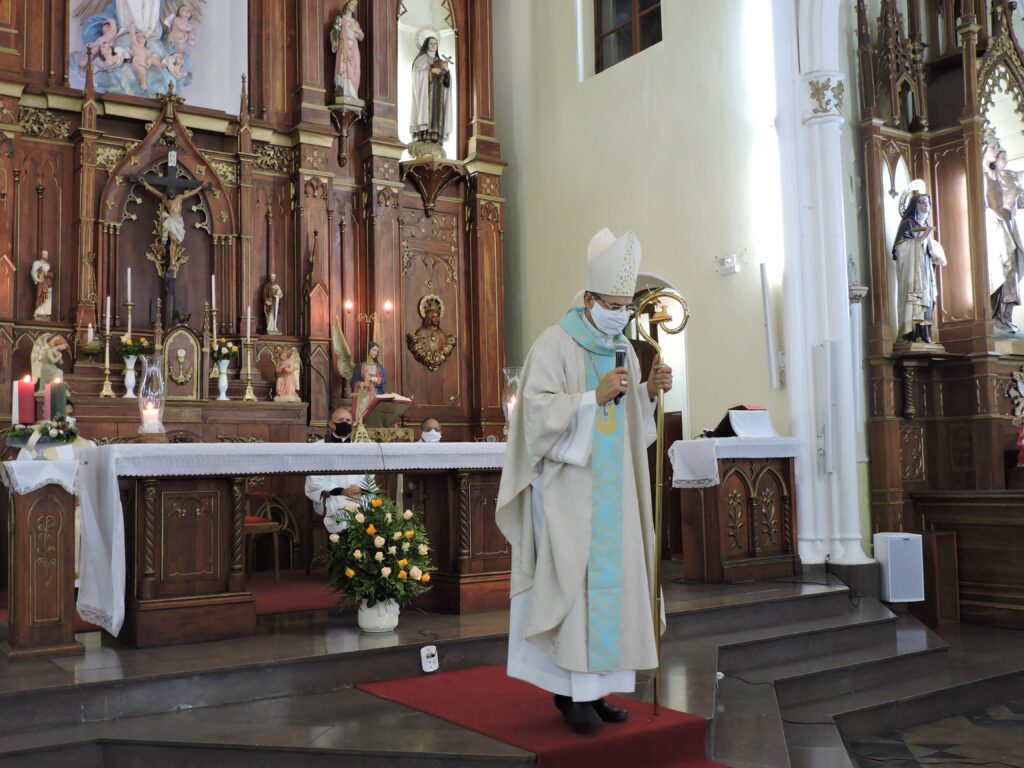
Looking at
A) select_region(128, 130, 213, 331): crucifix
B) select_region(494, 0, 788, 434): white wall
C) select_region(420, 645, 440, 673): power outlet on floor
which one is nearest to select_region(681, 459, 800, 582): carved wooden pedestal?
select_region(494, 0, 788, 434): white wall

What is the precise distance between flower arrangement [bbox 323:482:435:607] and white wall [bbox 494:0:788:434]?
409cm

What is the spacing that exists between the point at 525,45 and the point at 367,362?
4.47 meters

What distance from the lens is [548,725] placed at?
13.8 feet

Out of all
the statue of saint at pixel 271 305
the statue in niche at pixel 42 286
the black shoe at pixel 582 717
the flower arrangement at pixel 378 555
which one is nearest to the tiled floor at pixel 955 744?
the black shoe at pixel 582 717

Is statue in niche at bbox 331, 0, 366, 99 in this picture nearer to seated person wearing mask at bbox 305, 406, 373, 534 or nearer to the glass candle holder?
seated person wearing mask at bbox 305, 406, 373, 534

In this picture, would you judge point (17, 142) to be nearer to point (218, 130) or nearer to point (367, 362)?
point (218, 130)

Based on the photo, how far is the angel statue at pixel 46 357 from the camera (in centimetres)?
759

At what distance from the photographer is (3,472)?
16.7 feet

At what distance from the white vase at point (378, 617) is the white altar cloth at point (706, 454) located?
294cm

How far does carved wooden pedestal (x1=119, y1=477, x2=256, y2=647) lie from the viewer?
5.43m

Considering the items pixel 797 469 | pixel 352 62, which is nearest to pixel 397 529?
pixel 797 469

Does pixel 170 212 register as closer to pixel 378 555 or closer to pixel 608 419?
pixel 378 555

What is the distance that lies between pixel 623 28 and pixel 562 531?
26.9ft

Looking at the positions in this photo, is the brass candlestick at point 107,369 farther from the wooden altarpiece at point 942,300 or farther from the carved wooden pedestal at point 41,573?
the wooden altarpiece at point 942,300
